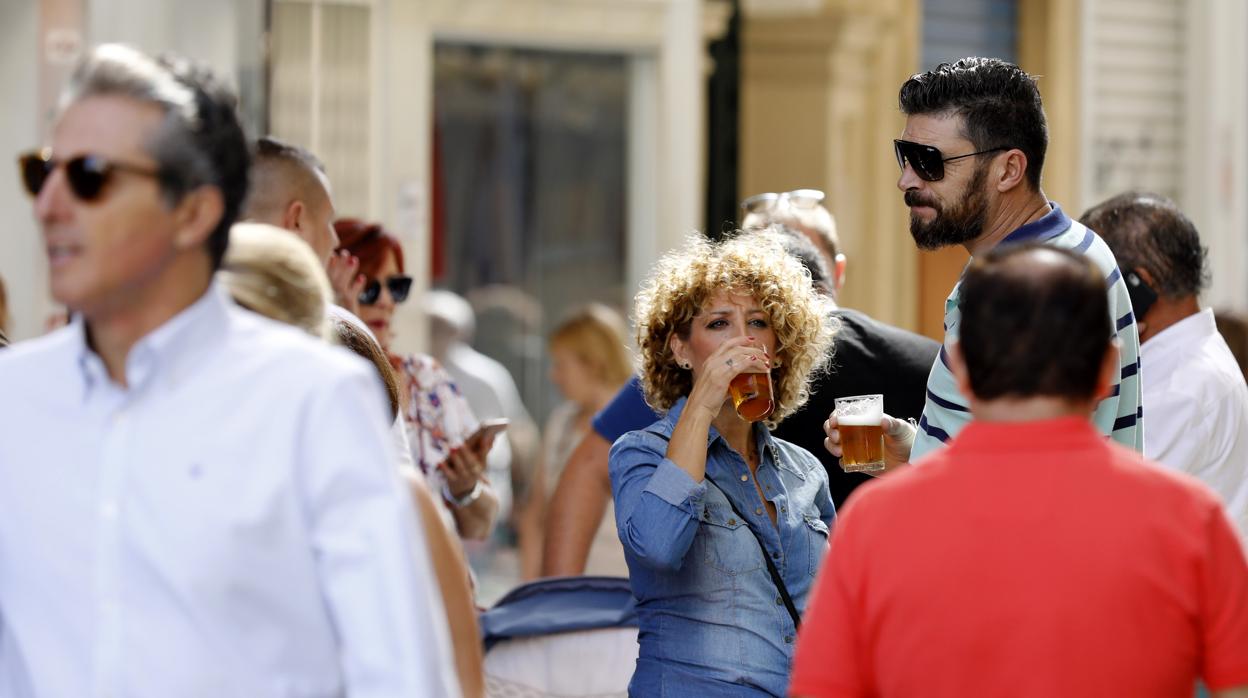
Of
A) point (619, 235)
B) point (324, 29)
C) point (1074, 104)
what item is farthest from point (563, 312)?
point (1074, 104)

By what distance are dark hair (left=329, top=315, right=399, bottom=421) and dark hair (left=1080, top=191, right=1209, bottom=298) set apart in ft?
7.11

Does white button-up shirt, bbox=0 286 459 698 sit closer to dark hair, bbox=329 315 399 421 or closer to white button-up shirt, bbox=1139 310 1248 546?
dark hair, bbox=329 315 399 421

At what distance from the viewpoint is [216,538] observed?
2.27 meters

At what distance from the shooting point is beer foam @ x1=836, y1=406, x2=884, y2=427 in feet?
12.6

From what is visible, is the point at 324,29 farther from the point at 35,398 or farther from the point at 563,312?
the point at 35,398

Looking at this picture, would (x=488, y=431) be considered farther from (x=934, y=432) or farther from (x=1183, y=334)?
(x=1183, y=334)

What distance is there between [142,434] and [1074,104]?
10.2 m

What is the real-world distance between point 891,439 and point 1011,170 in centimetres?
63

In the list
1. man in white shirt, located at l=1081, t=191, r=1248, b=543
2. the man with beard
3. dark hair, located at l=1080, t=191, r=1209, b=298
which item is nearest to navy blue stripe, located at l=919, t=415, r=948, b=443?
the man with beard

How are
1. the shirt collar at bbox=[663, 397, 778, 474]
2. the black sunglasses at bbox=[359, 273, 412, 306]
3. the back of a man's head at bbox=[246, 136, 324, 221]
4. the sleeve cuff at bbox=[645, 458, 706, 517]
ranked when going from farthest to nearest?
the black sunglasses at bbox=[359, 273, 412, 306] < the back of a man's head at bbox=[246, 136, 324, 221] < the shirt collar at bbox=[663, 397, 778, 474] < the sleeve cuff at bbox=[645, 458, 706, 517]

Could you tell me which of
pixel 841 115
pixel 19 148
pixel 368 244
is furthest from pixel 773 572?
pixel 841 115

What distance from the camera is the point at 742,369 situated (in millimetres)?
3740

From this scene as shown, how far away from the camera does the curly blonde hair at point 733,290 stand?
396 centimetres

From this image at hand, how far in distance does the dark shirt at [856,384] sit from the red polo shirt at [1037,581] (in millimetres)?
2006
